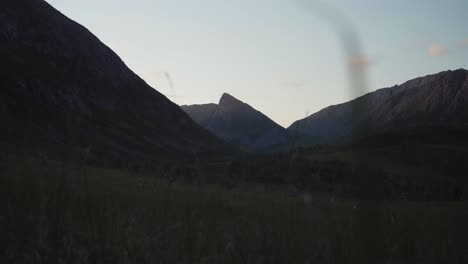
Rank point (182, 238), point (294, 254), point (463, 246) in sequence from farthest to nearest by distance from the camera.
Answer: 1. point (463, 246)
2. point (182, 238)
3. point (294, 254)

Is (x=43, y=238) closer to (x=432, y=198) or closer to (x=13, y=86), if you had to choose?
(x=432, y=198)

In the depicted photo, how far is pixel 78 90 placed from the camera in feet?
307

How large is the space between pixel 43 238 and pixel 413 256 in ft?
9.80

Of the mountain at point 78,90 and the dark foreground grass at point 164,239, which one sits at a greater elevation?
the mountain at point 78,90

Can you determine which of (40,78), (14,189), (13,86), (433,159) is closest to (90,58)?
(40,78)

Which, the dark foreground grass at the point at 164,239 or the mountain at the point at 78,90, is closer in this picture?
the dark foreground grass at the point at 164,239

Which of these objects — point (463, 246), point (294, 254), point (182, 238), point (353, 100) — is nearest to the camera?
point (353, 100)

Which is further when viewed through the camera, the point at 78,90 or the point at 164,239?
the point at 78,90

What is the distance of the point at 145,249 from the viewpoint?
3082 millimetres

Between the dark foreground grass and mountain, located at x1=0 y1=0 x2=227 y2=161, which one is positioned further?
mountain, located at x1=0 y1=0 x2=227 y2=161

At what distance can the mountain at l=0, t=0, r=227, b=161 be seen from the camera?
70.0 metres

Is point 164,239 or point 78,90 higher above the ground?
point 78,90

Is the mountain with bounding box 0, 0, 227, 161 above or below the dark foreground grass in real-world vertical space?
above

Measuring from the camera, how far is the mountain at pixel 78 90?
230ft
